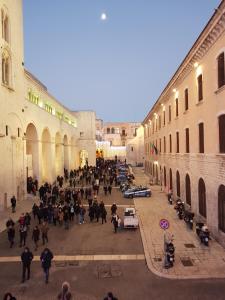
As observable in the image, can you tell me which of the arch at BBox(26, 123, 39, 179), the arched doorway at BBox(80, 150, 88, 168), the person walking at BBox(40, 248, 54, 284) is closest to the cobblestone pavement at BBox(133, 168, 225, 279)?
the person walking at BBox(40, 248, 54, 284)

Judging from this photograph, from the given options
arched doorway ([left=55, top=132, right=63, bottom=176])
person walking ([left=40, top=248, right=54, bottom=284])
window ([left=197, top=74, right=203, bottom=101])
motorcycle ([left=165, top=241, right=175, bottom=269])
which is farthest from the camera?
arched doorway ([left=55, top=132, right=63, bottom=176])

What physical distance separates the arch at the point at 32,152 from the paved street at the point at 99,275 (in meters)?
15.5

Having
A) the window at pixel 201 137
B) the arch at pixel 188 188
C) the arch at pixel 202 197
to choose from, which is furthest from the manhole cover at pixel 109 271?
the arch at pixel 188 188

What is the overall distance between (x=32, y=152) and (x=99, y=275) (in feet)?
73.9

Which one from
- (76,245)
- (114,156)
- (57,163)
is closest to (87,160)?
(57,163)

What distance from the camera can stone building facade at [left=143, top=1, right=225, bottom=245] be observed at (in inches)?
562

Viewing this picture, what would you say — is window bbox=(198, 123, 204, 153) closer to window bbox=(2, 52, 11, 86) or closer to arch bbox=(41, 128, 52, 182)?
window bbox=(2, 52, 11, 86)

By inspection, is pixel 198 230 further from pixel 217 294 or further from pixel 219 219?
pixel 217 294

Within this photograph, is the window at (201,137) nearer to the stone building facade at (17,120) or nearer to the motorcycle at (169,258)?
the motorcycle at (169,258)

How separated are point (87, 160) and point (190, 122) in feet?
155

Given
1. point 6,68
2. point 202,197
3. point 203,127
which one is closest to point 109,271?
point 202,197

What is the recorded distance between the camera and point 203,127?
1722 cm

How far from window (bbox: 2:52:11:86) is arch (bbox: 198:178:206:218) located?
55.4 ft

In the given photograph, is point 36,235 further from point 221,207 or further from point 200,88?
point 200,88
